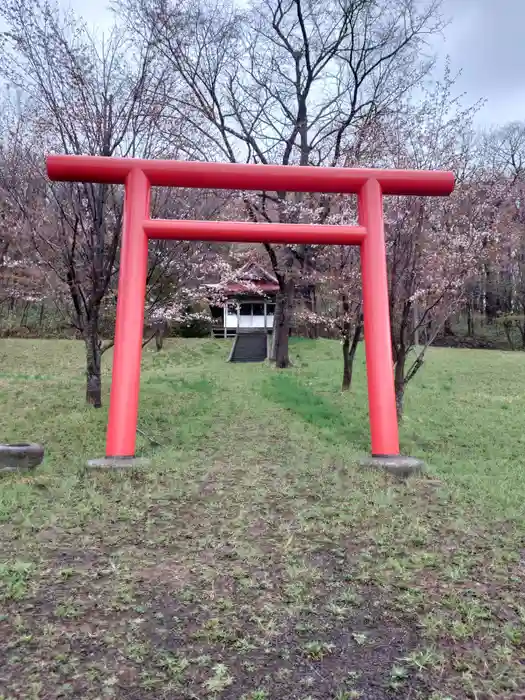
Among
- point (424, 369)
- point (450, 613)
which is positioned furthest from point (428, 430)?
point (424, 369)

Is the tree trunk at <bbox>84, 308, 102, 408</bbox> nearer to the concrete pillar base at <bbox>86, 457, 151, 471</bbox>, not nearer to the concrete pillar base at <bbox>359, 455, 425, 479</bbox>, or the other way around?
the concrete pillar base at <bbox>86, 457, 151, 471</bbox>

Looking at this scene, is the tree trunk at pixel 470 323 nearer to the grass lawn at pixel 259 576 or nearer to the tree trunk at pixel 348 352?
the tree trunk at pixel 348 352

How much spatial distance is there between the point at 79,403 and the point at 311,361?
1115 cm

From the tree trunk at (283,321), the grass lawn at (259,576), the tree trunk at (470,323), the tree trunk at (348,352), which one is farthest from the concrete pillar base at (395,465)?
the tree trunk at (470,323)

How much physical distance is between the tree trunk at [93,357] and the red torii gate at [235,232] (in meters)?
3.28

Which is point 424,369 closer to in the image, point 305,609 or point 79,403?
point 79,403

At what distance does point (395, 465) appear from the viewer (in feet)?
17.0

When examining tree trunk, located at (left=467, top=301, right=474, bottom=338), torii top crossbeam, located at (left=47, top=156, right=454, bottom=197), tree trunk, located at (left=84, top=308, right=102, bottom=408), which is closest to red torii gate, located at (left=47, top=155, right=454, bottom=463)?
torii top crossbeam, located at (left=47, top=156, right=454, bottom=197)

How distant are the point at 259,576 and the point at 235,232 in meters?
3.68

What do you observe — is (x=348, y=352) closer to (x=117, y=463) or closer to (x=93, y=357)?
(x=93, y=357)

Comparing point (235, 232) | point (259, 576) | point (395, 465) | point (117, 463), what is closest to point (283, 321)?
point (235, 232)

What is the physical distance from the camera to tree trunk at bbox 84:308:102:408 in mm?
8625

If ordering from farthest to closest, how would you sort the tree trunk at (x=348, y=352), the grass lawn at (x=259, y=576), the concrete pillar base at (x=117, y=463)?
1. the tree trunk at (x=348, y=352)
2. the concrete pillar base at (x=117, y=463)
3. the grass lawn at (x=259, y=576)

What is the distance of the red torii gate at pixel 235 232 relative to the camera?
5391 mm
